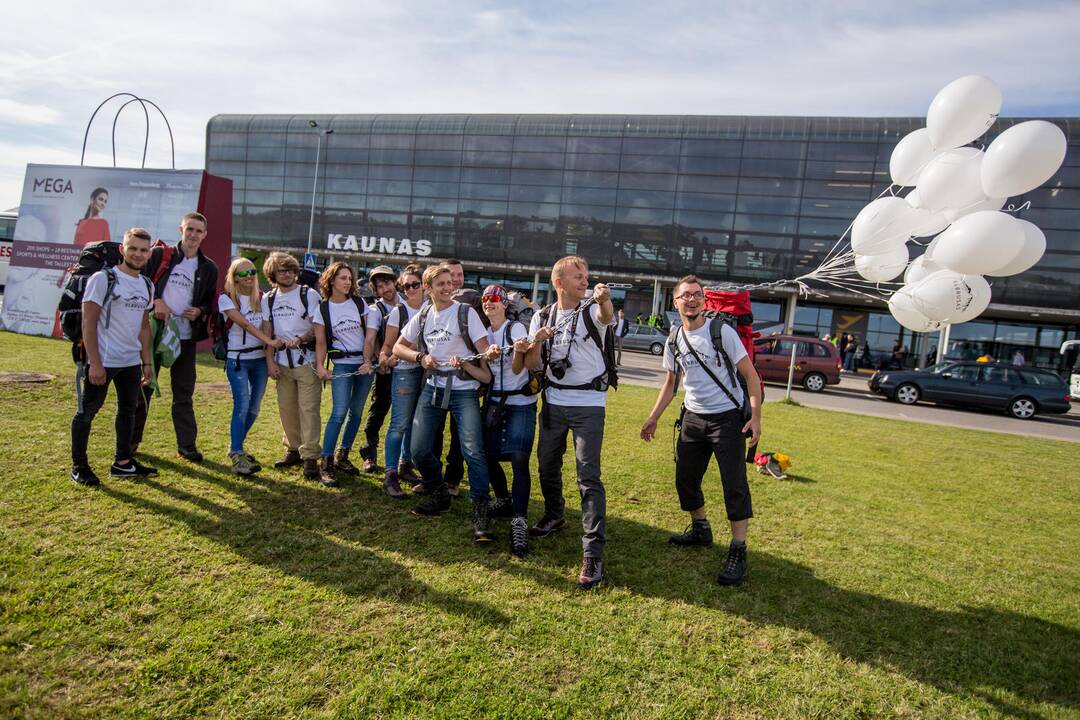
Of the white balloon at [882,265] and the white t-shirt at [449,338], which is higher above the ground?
the white balloon at [882,265]

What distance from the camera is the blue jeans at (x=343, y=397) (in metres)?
4.93

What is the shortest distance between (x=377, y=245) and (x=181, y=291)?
36.0 m

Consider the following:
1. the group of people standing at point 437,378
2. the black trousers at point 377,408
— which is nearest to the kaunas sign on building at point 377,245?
the black trousers at point 377,408

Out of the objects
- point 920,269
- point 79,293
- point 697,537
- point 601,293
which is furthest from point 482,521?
point 920,269

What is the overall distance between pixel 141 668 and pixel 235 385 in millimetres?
2903

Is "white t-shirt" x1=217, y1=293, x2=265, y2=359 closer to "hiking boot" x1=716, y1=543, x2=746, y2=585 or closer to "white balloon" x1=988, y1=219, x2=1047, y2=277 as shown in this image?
"hiking boot" x1=716, y1=543, x2=746, y2=585

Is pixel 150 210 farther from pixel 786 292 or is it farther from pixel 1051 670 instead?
pixel 786 292

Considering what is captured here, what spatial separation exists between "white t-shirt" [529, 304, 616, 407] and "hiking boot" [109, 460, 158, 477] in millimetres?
3296

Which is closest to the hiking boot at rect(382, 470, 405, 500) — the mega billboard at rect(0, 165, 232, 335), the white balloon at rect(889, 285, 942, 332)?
the white balloon at rect(889, 285, 942, 332)

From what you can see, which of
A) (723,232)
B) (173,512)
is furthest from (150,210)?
(723,232)

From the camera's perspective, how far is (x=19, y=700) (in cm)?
221

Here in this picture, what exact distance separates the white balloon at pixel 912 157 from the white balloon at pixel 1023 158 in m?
0.72

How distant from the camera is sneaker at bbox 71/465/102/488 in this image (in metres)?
4.29

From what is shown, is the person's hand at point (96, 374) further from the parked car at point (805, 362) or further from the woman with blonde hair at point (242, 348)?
the parked car at point (805, 362)
